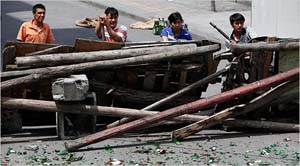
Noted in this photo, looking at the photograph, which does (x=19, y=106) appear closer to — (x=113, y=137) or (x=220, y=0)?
(x=113, y=137)

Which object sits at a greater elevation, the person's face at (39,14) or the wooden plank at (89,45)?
the person's face at (39,14)

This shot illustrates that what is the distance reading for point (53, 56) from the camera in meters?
6.41

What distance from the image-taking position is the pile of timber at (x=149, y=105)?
611 centimetres

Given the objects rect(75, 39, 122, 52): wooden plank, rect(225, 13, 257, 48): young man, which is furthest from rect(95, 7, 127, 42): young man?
rect(225, 13, 257, 48): young man

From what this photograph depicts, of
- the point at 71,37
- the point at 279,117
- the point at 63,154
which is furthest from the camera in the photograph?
the point at 71,37

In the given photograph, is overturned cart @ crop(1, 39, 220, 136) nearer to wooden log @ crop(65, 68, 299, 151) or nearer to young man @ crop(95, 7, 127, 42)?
wooden log @ crop(65, 68, 299, 151)

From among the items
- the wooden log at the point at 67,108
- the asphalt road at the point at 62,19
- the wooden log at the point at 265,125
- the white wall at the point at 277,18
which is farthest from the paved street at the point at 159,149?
the asphalt road at the point at 62,19

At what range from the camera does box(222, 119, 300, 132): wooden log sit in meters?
6.61

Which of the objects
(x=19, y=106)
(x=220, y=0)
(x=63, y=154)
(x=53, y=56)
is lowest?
(x=63, y=154)

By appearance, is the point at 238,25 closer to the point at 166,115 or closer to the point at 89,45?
the point at 89,45

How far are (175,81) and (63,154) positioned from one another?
5.12 feet

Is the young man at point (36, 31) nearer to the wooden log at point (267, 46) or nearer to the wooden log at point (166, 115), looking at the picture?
the wooden log at point (166, 115)

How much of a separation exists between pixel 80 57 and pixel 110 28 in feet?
3.72

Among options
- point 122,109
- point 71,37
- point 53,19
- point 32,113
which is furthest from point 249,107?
point 53,19
